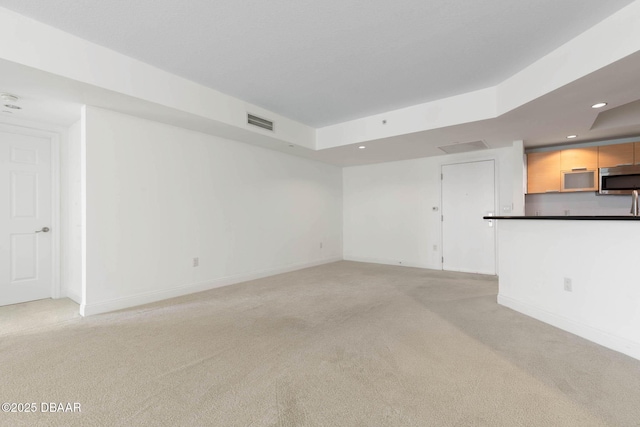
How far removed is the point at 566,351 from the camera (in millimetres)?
2338

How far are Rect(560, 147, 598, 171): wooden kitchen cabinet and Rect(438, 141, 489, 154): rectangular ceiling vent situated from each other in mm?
1247

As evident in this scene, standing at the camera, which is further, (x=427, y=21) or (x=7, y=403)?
(x=427, y=21)

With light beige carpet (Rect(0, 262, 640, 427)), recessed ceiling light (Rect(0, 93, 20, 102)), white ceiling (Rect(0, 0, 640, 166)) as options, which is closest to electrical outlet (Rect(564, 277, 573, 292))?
light beige carpet (Rect(0, 262, 640, 427))

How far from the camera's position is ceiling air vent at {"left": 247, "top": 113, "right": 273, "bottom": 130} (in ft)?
14.0

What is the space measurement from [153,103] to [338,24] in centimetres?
218

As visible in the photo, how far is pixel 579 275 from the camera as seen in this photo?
2.67 m

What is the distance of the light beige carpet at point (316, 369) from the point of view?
1.62m

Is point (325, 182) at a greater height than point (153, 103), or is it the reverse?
point (153, 103)

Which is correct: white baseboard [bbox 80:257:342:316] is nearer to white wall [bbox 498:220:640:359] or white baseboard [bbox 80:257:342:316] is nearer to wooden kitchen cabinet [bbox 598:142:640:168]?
white wall [bbox 498:220:640:359]

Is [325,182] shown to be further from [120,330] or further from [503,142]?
[120,330]

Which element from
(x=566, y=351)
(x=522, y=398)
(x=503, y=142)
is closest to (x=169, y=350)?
(x=522, y=398)

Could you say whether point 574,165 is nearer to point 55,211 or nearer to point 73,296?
point 73,296

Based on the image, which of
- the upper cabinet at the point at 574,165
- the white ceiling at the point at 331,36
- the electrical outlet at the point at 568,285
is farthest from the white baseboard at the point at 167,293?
the upper cabinet at the point at 574,165

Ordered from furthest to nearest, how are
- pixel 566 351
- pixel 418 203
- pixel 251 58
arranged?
pixel 418 203 → pixel 251 58 → pixel 566 351
